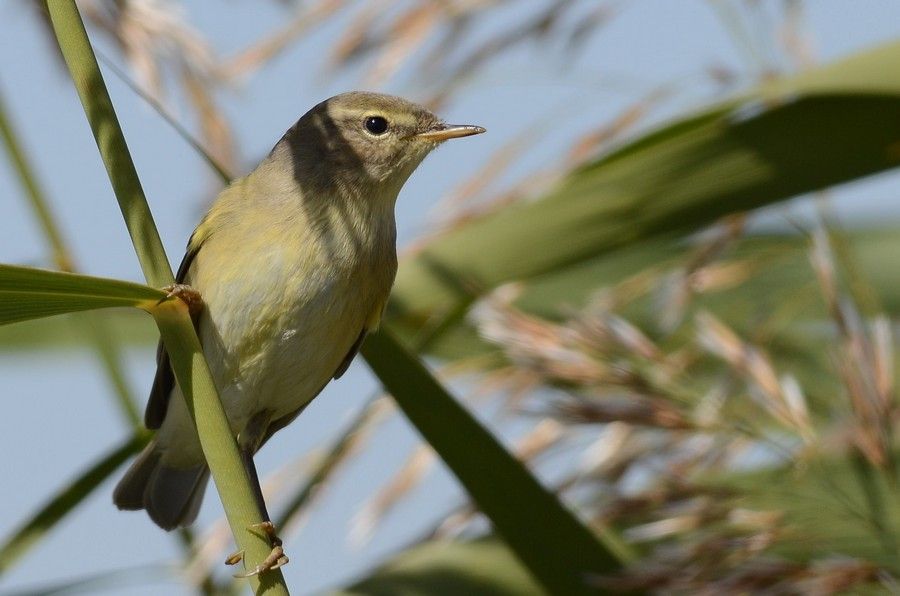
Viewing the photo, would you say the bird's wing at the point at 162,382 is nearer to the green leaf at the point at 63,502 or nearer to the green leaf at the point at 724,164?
the green leaf at the point at 63,502

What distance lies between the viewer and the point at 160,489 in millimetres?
2643

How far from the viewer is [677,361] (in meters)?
2.43

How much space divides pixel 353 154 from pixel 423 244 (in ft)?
0.73

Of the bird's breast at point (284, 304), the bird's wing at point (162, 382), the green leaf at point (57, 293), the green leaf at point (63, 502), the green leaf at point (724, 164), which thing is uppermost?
the bird's wing at point (162, 382)

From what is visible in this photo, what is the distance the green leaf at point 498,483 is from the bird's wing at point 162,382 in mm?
646

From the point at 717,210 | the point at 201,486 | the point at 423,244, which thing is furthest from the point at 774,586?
the point at 201,486

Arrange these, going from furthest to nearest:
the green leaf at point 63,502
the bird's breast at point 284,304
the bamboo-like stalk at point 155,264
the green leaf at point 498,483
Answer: the bird's breast at point 284,304, the green leaf at point 63,502, the green leaf at point 498,483, the bamboo-like stalk at point 155,264

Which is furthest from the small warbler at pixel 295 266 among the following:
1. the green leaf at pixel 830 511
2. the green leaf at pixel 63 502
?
the green leaf at pixel 830 511

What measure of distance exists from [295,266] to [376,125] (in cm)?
49

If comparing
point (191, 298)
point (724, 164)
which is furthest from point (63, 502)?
point (724, 164)

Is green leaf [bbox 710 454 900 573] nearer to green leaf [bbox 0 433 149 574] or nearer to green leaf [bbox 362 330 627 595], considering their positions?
green leaf [bbox 362 330 627 595]

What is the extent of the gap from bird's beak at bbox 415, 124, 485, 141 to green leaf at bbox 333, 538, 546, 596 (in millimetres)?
798

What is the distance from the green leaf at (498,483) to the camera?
1.63m

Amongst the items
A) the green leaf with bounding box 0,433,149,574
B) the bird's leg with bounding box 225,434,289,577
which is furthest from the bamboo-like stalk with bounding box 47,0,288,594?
the green leaf with bounding box 0,433,149,574
